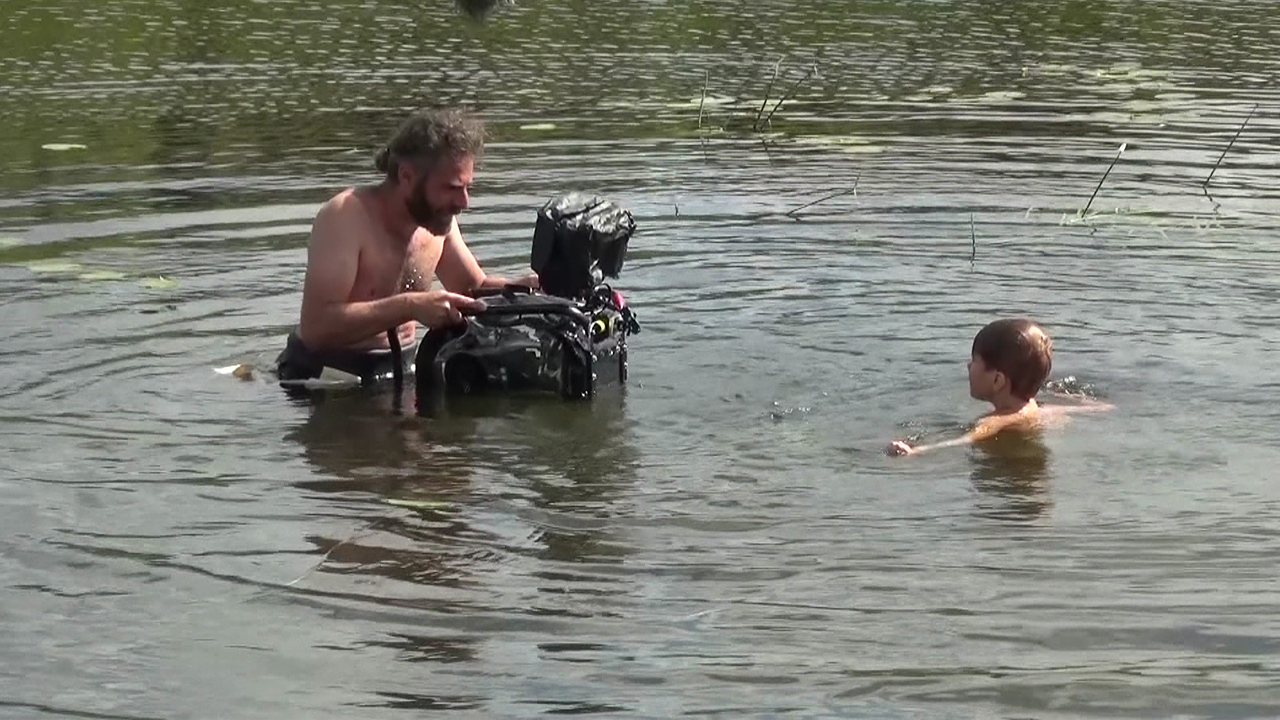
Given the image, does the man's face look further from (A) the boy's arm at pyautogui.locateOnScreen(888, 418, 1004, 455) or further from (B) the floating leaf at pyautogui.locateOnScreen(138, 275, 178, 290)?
(B) the floating leaf at pyautogui.locateOnScreen(138, 275, 178, 290)

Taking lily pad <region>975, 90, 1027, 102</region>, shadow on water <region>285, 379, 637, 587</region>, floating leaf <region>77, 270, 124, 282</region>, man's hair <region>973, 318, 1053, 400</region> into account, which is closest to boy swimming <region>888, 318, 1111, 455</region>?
man's hair <region>973, 318, 1053, 400</region>

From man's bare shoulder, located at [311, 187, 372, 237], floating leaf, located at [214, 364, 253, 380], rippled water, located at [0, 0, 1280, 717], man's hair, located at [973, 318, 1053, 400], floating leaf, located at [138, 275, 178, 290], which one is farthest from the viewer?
floating leaf, located at [138, 275, 178, 290]

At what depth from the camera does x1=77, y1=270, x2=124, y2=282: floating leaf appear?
32.0 feet

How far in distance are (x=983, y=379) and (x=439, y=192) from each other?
→ 2.17 metres

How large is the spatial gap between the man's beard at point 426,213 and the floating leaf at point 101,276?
2519 millimetres

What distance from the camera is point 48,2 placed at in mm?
20797

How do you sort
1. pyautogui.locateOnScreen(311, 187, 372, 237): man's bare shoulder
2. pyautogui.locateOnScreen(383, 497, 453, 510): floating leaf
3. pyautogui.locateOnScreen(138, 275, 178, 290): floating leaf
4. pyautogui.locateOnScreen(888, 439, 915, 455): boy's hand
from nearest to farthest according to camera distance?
1. pyautogui.locateOnScreen(383, 497, 453, 510): floating leaf
2. pyautogui.locateOnScreen(888, 439, 915, 455): boy's hand
3. pyautogui.locateOnScreen(311, 187, 372, 237): man's bare shoulder
4. pyautogui.locateOnScreen(138, 275, 178, 290): floating leaf

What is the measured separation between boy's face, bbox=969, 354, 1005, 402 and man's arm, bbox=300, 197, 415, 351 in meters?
2.19

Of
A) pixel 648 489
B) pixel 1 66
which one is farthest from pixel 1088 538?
pixel 1 66

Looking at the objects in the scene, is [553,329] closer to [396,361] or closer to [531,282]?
[531,282]

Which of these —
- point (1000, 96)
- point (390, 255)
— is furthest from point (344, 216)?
point (1000, 96)

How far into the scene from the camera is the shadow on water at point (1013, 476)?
6.44m

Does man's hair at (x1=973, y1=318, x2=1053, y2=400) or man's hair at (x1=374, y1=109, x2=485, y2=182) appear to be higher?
man's hair at (x1=374, y1=109, x2=485, y2=182)

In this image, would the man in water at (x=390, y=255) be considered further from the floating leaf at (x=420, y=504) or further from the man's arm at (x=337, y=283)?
the floating leaf at (x=420, y=504)
